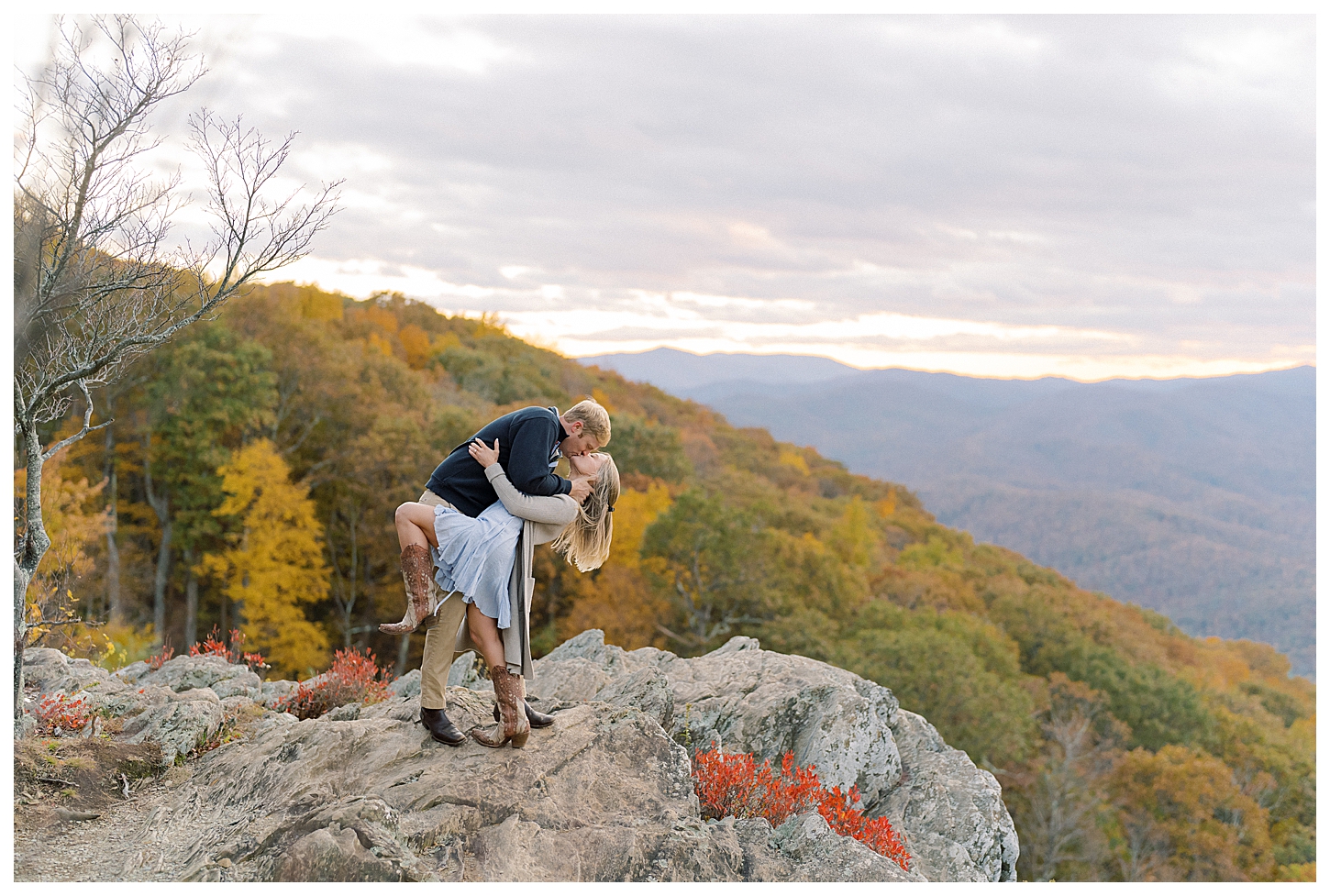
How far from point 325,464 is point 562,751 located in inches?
986

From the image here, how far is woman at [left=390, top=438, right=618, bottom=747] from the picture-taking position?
5500 millimetres

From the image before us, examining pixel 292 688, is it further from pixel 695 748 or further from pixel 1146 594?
pixel 1146 594

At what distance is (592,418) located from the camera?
18.4 feet

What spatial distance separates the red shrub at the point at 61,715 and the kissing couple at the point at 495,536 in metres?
3.56

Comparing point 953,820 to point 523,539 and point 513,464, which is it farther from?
point 513,464

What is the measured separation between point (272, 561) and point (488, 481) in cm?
2180

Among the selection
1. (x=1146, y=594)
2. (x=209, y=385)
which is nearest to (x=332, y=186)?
(x=209, y=385)

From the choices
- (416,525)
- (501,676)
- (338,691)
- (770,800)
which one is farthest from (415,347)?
(770,800)

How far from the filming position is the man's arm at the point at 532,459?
538 centimetres

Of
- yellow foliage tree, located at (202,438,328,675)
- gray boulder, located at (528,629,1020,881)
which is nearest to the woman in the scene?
gray boulder, located at (528,629,1020,881)

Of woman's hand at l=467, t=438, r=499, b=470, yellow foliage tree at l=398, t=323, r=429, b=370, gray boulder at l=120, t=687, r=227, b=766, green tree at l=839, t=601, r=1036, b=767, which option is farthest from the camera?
yellow foliage tree at l=398, t=323, r=429, b=370

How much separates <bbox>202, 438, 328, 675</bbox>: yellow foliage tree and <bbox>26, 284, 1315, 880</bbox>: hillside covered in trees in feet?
0.28

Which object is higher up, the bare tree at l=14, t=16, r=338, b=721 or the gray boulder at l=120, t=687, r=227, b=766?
the bare tree at l=14, t=16, r=338, b=721

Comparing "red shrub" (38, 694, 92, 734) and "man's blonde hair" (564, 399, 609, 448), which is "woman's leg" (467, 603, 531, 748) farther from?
"red shrub" (38, 694, 92, 734)
